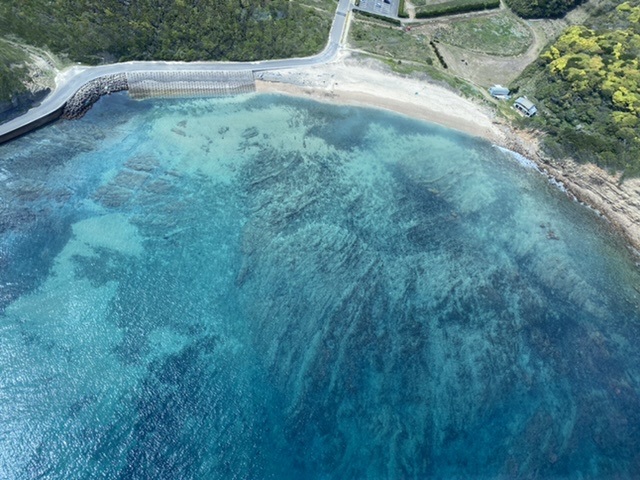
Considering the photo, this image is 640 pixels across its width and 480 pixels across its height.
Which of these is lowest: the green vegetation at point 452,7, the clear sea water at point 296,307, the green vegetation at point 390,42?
the clear sea water at point 296,307

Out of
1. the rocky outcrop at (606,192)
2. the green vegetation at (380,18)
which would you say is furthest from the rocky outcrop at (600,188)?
the green vegetation at (380,18)

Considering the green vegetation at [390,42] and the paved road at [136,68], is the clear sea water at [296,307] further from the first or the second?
the green vegetation at [390,42]

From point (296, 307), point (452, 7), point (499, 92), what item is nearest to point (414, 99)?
point (499, 92)

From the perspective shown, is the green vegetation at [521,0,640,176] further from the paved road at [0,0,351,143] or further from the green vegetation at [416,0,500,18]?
the paved road at [0,0,351,143]

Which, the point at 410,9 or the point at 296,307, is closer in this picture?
the point at 296,307

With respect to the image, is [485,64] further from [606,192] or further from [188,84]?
[188,84]

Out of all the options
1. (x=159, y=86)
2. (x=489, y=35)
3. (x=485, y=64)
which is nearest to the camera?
(x=159, y=86)
